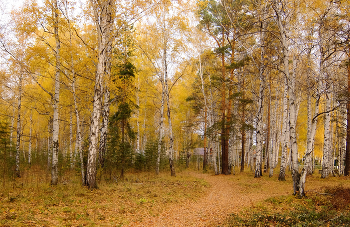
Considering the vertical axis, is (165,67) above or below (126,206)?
above

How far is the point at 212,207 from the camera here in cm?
747

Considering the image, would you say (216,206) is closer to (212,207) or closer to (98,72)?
(212,207)

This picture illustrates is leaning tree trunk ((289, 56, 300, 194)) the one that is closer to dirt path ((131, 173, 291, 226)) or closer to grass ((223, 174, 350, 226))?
grass ((223, 174, 350, 226))

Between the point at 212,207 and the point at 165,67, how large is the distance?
9472 millimetres

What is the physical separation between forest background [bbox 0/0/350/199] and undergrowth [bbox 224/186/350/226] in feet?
2.84

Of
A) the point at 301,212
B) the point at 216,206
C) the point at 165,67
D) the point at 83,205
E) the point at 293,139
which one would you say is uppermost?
the point at 165,67

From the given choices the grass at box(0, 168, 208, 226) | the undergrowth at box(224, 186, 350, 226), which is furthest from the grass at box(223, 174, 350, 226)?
the grass at box(0, 168, 208, 226)

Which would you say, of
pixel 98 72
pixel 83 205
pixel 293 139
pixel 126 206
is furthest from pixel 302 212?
pixel 98 72

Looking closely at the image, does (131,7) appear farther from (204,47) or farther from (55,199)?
(204,47)

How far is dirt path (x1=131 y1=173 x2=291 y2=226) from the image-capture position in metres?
5.86

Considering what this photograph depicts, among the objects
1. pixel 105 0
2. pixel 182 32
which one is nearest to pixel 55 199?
pixel 105 0

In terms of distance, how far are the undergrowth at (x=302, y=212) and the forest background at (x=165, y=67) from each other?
2.84 feet

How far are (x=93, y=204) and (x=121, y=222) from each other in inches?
62.6

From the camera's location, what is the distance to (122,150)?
1251 centimetres
